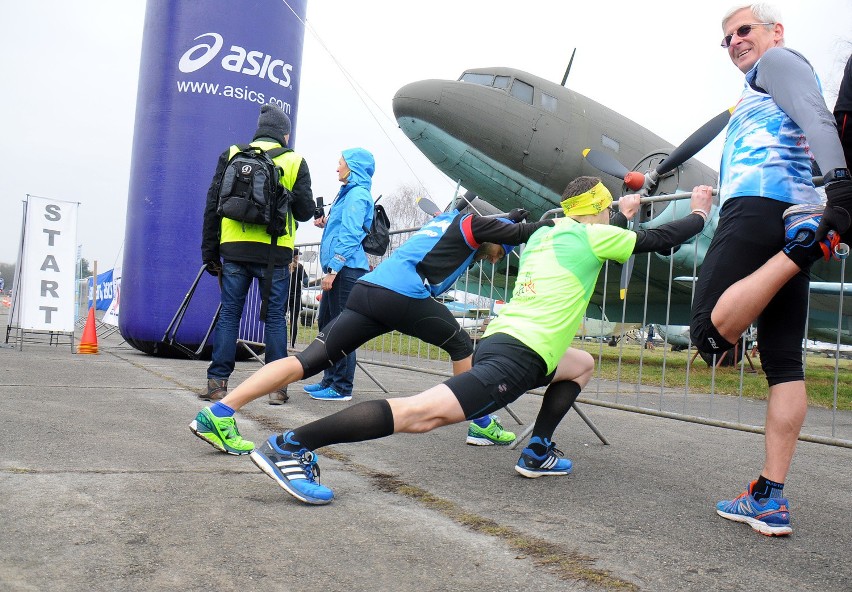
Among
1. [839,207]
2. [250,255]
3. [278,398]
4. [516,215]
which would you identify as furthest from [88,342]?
[839,207]

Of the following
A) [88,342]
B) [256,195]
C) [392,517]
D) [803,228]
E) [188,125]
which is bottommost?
[88,342]

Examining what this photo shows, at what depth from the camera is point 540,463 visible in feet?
10.1

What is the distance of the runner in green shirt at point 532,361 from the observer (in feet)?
7.94

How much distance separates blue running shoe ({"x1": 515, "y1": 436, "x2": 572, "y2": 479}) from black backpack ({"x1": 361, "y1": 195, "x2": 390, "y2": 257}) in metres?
2.90

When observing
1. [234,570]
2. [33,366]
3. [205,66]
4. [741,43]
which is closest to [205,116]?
[205,66]

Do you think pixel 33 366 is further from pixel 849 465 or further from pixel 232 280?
pixel 849 465

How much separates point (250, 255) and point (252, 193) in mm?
403

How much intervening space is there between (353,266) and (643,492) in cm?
308

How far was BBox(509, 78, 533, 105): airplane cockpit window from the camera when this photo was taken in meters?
12.7

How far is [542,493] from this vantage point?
9.15 feet

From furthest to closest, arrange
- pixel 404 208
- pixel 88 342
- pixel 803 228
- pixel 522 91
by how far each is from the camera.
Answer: pixel 404 208, pixel 522 91, pixel 88 342, pixel 803 228

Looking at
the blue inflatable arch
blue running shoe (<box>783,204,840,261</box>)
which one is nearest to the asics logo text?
the blue inflatable arch

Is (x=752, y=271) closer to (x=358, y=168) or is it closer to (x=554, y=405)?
(x=554, y=405)

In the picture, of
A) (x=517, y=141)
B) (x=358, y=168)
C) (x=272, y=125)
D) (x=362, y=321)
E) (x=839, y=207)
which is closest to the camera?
(x=839, y=207)
